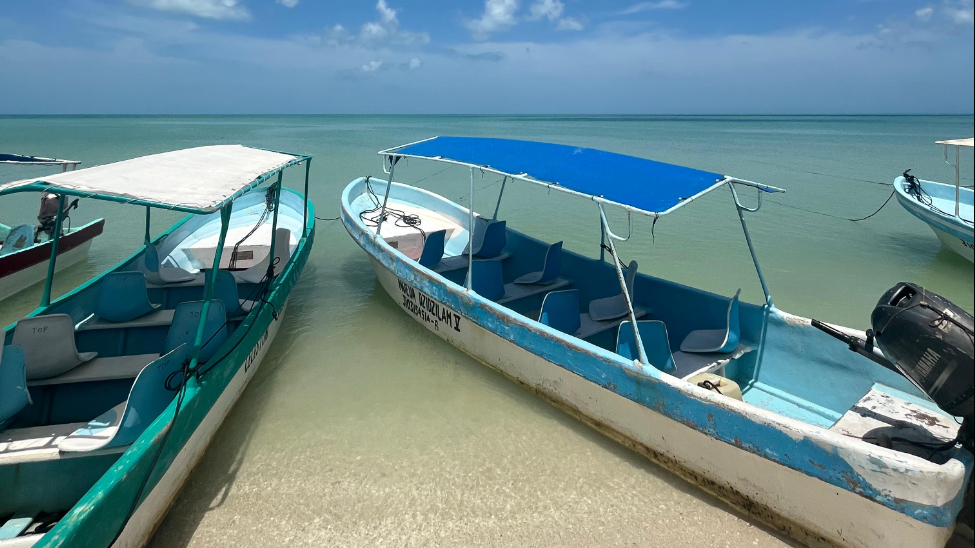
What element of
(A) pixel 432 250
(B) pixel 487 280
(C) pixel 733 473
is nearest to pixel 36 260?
(A) pixel 432 250

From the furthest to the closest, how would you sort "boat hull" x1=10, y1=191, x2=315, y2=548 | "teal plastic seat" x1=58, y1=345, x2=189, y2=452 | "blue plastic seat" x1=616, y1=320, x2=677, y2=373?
"blue plastic seat" x1=616, y1=320, x2=677, y2=373
"teal plastic seat" x1=58, y1=345, x2=189, y2=452
"boat hull" x1=10, y1=191, x2=315, y2=548

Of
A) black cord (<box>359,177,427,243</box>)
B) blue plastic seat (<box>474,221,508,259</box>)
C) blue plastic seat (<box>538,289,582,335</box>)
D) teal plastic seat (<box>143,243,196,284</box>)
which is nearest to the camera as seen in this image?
blue plastic seat (<box>538,289,582,335</box>)

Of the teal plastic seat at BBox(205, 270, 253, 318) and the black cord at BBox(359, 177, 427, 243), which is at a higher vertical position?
the black cord at BBox(359, 177, 427, 243)

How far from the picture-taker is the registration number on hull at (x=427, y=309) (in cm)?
647

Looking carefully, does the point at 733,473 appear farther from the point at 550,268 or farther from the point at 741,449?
the point at 550,268

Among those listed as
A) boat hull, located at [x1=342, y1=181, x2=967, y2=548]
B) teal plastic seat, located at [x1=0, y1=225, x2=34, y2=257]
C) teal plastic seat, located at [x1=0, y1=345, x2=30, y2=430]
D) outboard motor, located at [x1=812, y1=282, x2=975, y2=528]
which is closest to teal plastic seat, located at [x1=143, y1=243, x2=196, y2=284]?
teal plastic seat, located at [x1=0, y1=345, x2=30, y2=430]

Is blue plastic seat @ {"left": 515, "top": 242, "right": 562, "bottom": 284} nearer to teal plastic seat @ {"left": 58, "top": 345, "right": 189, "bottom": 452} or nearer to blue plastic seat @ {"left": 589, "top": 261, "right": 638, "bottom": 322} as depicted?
blue plastic seat @ {"left": 589, "top": 261, "right": 638, "bottom": 322}

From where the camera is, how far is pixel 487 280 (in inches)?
263

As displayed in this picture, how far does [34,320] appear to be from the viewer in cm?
456

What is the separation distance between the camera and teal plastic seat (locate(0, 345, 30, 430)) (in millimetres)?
4137

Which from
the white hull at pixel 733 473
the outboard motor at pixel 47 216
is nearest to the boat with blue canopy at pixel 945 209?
the white hull at pixel 733 473

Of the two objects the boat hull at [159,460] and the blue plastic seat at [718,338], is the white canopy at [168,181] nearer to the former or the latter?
the boat hull at [159,460]

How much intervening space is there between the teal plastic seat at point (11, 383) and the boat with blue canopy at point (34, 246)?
4227 mm

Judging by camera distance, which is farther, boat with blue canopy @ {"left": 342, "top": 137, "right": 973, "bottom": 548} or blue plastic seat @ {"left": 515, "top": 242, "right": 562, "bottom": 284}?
blue plastic seat @ {"left": 515, "top": 242, "right": 562, "bottom": 284}
